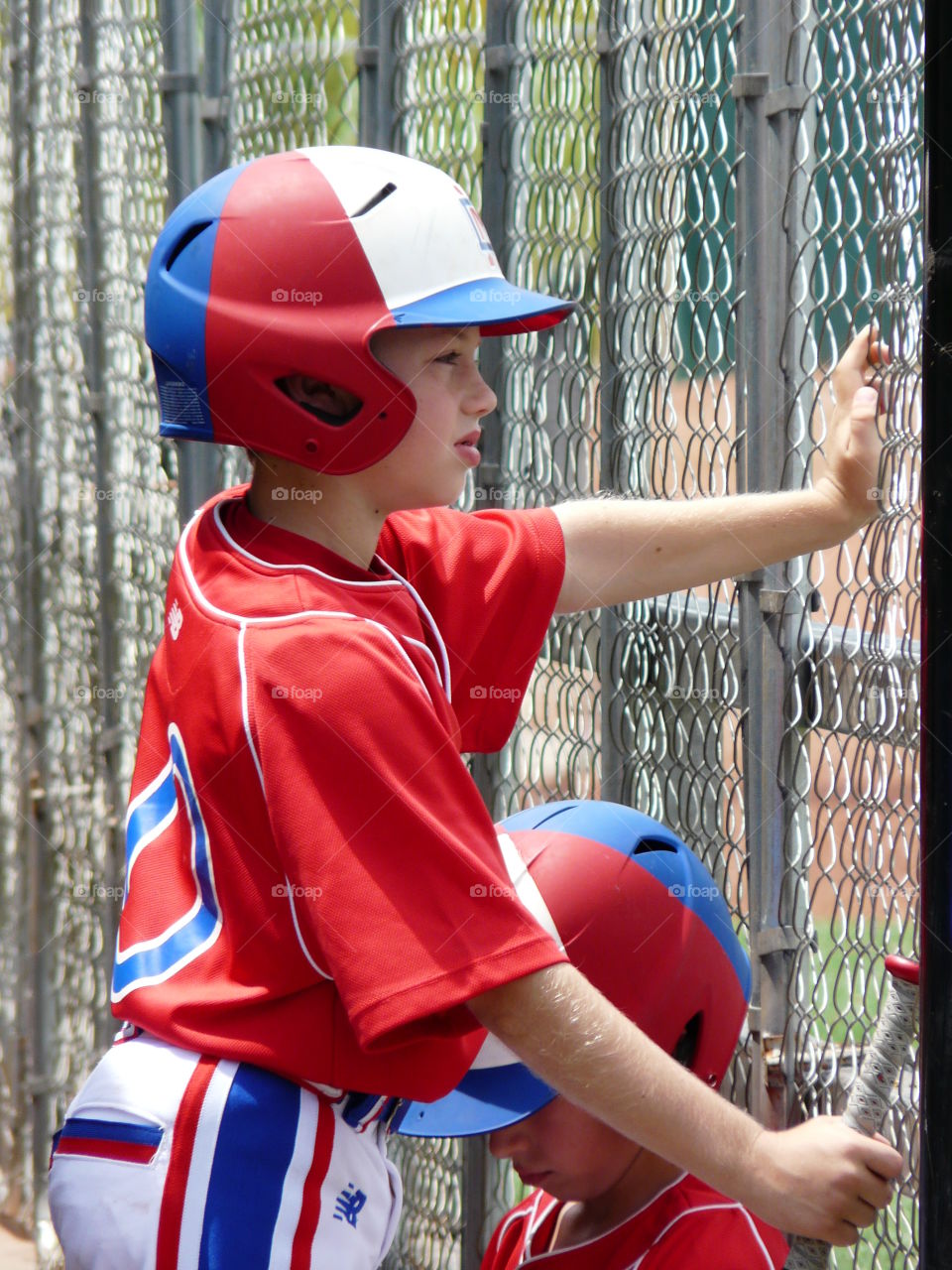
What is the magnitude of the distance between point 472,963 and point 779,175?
1329mm

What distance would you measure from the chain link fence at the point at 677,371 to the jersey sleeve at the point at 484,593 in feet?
1.20

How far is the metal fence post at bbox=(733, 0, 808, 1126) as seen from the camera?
239 cm

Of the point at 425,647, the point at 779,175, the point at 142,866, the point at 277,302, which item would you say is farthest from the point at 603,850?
the point at 779,175

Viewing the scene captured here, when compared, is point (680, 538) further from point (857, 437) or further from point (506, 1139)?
point (506, 1139)

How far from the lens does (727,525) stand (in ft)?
7.64

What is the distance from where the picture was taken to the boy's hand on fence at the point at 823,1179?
1730 mm

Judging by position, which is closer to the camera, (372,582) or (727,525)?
(372,582)

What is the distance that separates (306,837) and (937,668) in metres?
0.79

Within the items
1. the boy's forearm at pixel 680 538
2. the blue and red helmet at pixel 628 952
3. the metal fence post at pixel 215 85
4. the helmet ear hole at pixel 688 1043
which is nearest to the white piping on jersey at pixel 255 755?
the blue and red helmet at pixel 628 952

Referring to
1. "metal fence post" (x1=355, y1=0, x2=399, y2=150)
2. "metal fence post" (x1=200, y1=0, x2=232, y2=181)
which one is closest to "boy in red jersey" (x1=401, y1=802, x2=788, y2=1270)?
"metal fence post" (x1=355, y1=0, x2=399, y2=150)
